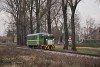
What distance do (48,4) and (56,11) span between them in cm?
1407

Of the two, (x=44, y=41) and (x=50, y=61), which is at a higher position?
(x=44, y=41)

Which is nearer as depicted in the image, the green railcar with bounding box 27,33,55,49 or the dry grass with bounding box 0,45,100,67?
the dry grass with bounding box 0,45,100,67

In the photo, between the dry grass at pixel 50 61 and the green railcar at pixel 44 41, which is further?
the green railcar at pixel 44 41

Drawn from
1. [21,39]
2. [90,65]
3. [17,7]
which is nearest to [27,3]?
[17,7]

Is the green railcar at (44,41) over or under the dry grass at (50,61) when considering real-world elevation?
over

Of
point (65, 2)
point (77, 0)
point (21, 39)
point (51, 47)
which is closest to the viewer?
point (77, 0)

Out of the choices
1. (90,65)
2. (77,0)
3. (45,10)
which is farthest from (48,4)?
(90,65)

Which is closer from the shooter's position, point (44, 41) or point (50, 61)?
point (50, 61)

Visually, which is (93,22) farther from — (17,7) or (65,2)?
(65,2)

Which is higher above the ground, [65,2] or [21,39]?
[65,2]

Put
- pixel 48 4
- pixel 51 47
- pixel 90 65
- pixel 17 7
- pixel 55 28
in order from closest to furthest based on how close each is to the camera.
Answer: pixel 90 65 → pixel 51 47 → pixel 48 4 → pixel 17 7 → pixel 55 28

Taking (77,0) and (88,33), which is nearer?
(77,0)

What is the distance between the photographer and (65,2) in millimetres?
44562

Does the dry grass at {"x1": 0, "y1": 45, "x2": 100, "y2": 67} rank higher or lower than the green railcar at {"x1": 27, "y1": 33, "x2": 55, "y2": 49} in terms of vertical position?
lower
